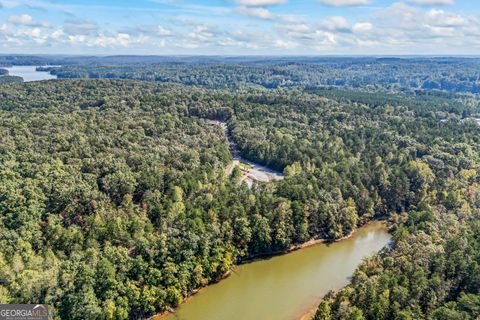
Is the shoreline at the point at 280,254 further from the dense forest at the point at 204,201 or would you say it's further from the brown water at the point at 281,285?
the dense forest at the point at 204,201

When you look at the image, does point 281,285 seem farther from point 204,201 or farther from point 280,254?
point 204,201

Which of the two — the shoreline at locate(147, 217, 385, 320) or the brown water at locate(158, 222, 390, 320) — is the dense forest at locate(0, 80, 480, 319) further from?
the brown water at locate(158, 222, 390, 320)

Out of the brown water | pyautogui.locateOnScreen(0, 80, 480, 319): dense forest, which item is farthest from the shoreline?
pyautogui.locateOnScreen(0, 80, 480, 319): dense forest

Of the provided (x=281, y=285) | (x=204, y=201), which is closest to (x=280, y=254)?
(x=281, y=285)

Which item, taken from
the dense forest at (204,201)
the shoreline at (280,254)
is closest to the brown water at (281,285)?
the shoreline at (280,254)

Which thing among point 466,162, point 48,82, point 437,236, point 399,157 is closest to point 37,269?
point 437,236

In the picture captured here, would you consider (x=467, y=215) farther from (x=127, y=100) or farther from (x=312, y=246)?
(x=127, y=100)
